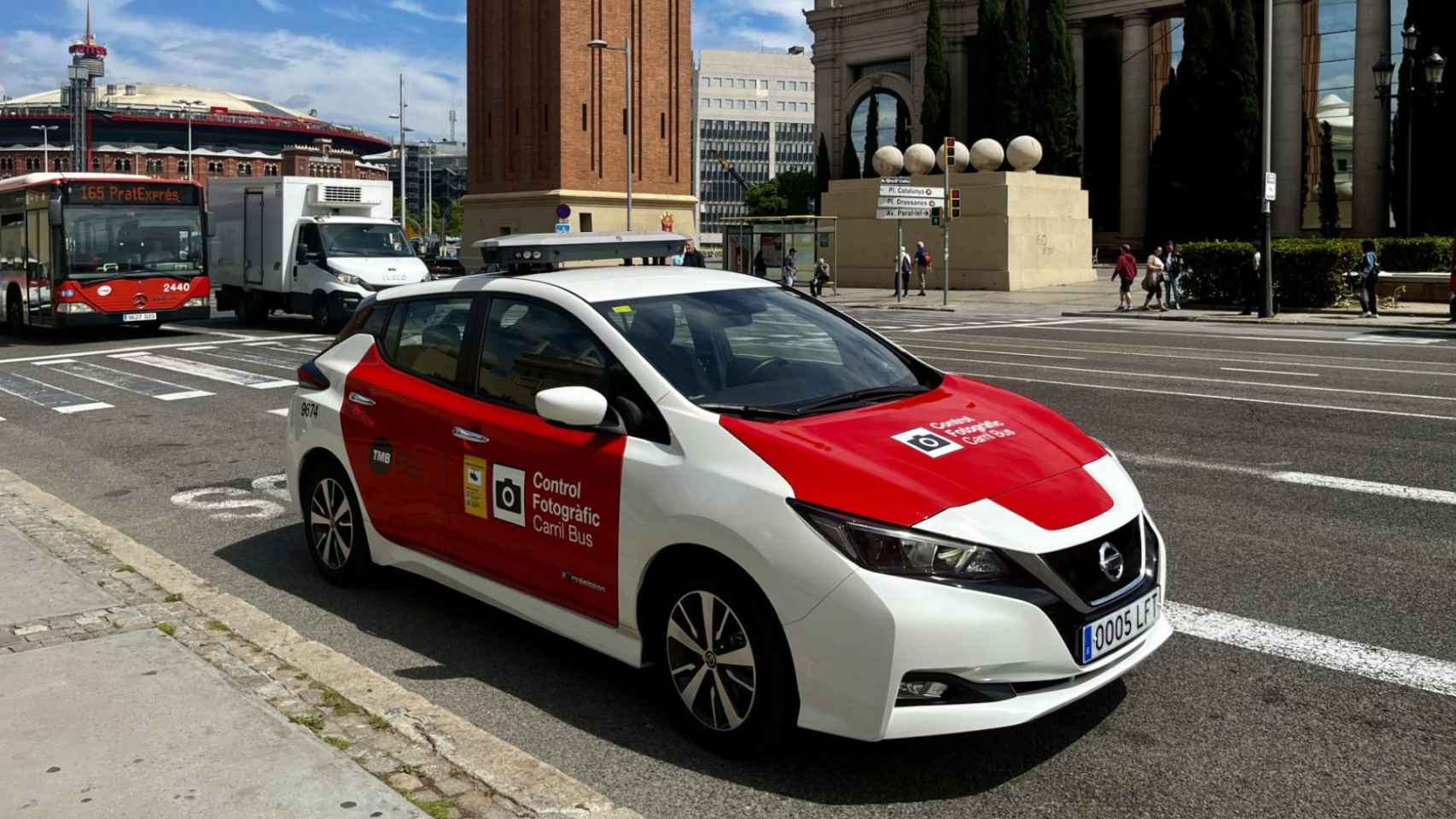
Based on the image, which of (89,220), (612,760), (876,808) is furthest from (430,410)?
(89,220)

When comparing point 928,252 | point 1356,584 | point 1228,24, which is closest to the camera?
point 1356,584

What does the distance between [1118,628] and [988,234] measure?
128ft

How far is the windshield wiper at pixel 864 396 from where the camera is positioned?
182 inches

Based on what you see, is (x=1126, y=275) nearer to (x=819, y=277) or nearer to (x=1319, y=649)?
(x=819, y=277)

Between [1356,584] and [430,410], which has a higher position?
[430,410]

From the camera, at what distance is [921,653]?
12.0ft

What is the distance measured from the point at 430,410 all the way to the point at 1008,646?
2.77 m

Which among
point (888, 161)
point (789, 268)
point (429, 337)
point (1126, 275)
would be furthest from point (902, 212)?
point (429, 337)

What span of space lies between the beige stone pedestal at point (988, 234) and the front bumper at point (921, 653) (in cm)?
3878

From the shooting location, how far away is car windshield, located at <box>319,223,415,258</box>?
26.0 metres

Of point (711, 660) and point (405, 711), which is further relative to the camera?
point (405, 711)

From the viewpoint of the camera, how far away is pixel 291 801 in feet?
11.7

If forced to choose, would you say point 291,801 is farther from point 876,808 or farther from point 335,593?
point 335,593

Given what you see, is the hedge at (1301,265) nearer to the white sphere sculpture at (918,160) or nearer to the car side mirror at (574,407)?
the white sphere sculpture at (918,160)
